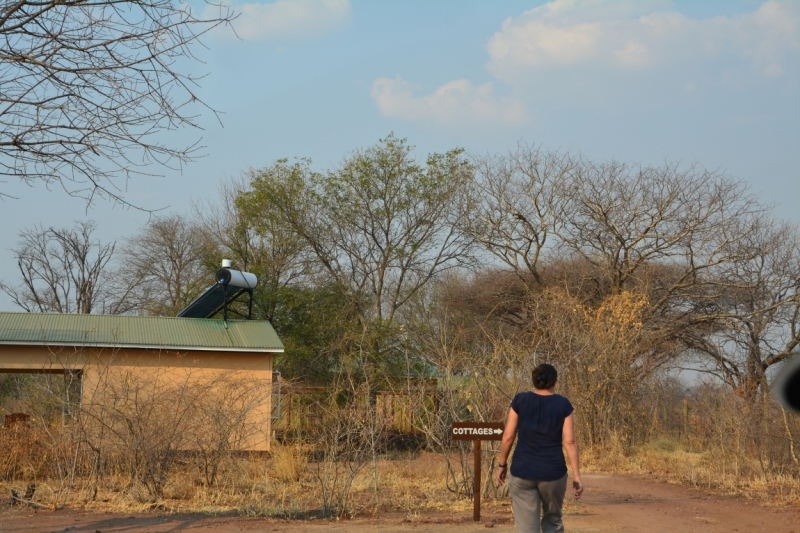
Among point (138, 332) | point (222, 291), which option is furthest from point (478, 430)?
point (222, 291)

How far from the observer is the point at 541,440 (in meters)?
6.45

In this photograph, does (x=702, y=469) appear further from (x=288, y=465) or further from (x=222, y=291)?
(x=222, y=291)

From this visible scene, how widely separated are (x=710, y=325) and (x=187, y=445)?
18.1 meters

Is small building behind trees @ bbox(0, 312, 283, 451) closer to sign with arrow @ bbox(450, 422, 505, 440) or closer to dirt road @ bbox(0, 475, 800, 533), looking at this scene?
dirt road @ bbox(0, 475, 800, 533)

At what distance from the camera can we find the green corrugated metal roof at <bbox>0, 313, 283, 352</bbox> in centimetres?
1702

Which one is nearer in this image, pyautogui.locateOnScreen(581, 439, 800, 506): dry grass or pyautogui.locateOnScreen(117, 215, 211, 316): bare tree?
pyautogui.locateOnScreen(581, 439, 800, 506): dry grass

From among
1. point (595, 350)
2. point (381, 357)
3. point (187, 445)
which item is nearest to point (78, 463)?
point (187, 445)

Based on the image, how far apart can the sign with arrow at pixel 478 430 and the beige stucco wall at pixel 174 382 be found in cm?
354

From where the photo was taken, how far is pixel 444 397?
11.6m

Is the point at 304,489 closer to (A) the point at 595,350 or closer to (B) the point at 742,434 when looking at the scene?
(B) the point at 742,434

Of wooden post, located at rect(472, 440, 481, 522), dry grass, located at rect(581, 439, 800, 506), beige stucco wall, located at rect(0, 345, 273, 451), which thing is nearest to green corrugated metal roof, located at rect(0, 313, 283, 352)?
beige stucco wall, located at rect(0, 345, 273, 451)

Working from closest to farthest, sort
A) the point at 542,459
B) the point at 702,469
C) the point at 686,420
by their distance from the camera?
the point at 542,459 < the point at 702,469 < the point at 686,420

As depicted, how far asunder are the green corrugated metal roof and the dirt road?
296 inches

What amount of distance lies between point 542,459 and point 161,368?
12316 millimetres
